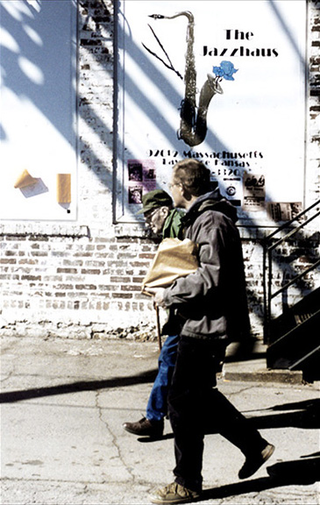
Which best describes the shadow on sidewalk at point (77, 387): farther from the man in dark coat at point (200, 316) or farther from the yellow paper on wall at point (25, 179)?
the yellow paper on wall at point (25, 179)

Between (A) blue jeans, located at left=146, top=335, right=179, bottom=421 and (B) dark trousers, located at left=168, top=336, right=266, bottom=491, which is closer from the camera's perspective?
(B) dark trousers, located at left=168, top=336, right=266, bottom=491

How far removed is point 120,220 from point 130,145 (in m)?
0.81

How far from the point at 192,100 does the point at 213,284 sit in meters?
4.25

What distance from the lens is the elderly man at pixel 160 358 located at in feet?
16.5

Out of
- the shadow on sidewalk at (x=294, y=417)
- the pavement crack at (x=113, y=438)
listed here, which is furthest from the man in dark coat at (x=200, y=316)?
the shadow on sidewalk at (x=294, y=417)

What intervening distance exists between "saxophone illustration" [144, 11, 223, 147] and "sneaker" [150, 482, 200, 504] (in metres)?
4.45

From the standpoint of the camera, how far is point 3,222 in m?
8.16

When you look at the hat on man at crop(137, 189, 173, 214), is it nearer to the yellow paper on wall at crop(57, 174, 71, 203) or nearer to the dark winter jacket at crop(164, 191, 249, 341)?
the dark winter jacket at crop(164, 191, 249, 341)

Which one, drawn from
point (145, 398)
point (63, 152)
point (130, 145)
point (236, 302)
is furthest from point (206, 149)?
point (236, 302)

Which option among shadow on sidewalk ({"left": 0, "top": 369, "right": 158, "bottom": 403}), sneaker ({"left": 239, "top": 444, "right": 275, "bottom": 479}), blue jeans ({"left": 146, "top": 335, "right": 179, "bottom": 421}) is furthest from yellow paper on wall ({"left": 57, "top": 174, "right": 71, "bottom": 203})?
sneaker ({"left": 239, "top": 444, "right": 275, "bottom": 479})

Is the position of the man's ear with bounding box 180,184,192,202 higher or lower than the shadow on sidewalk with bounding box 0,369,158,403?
higher

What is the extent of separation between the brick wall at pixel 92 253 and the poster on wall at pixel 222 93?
0.20 meters

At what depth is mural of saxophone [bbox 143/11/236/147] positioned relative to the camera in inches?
307

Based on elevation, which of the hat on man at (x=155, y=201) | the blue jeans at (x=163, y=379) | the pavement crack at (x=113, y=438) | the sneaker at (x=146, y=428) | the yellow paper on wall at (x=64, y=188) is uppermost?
the yellow paper on wall at (x=64, y=188)
